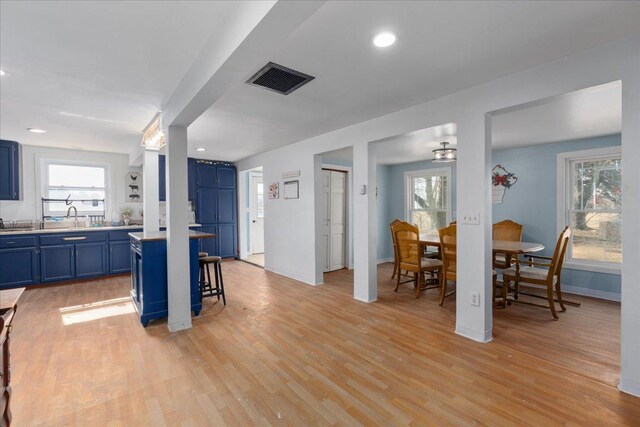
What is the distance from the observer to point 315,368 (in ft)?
7.47

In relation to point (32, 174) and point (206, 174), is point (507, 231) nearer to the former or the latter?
point (206, 174)

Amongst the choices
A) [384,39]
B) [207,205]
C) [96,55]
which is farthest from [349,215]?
[96,55]

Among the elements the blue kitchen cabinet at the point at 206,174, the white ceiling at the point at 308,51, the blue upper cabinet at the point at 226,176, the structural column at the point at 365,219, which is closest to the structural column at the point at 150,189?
the white ceiling at the point at 308,51

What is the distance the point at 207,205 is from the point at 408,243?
4406mm

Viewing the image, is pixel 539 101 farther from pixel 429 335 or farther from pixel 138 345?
pixel 138 345

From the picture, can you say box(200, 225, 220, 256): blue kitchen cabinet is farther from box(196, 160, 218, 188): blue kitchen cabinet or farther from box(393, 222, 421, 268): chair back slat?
box(393, 222, 421, 268): chair back slat

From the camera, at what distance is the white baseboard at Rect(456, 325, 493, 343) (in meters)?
2.68

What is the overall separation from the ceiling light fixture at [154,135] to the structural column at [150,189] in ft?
0.42

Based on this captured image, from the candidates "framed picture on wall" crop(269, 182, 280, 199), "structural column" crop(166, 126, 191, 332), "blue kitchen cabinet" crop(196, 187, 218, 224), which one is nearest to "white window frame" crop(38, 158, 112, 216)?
"blue kitchen cabinet" crop(196, 187, 218, 224)

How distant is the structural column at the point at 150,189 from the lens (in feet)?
12.9

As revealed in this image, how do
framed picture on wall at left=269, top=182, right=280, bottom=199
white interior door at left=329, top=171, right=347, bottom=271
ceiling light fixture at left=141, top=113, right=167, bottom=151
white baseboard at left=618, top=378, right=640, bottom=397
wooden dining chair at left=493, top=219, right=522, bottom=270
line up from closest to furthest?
white baseboard at left=618, top=378, right=640, bottom=397
ceiling light fixture at left=141, top=113, right=167, bottom=151
wooden dining chair at left=493, top=219, right=522, bottom=270
framed picture on wall at left=269, top=182, right=280, bottom=199
white interior door at left=329, top=171, right=347, bottom=271

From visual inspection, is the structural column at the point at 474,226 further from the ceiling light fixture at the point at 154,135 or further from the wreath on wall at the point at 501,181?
the ceiling light fixture at the point at 154,135

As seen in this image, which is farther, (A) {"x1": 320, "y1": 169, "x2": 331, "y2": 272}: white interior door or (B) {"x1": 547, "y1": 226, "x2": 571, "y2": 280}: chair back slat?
(A) {"x1": 320, "y1": 169, "x2": 331, "y2": 272}: white interior door

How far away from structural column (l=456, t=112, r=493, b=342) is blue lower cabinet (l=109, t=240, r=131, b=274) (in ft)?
17.5
